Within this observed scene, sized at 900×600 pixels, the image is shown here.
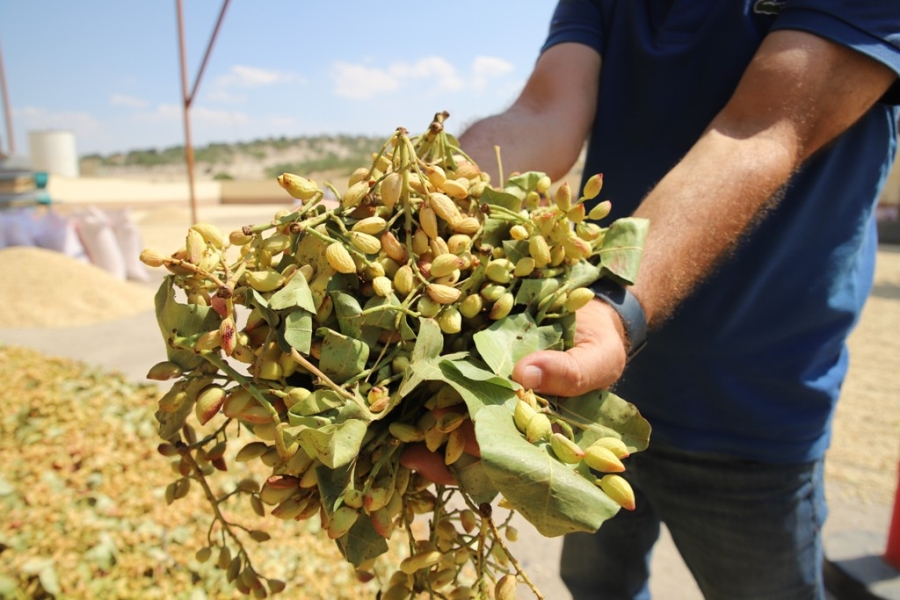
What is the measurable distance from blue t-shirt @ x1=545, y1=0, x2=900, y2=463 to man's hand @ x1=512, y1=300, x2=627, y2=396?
530mm

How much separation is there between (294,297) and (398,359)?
0.44 feet

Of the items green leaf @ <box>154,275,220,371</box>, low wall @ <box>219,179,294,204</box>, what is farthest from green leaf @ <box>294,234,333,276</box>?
low wall @ <box>219,179,294,204</box>

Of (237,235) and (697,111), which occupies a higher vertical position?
(697,111)

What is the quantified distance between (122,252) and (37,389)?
486cm

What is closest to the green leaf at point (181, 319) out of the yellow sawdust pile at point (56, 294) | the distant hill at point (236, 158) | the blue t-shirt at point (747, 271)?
the blue t-shirt at point (747, 271)

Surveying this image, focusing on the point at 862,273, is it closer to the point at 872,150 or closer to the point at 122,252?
the point at 872,150

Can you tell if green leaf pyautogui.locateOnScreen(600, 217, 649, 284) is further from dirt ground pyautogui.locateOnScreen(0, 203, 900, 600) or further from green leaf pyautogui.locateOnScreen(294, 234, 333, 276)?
dirt ground pyautogui.locateOnScreen(0, 203, 900, 600)

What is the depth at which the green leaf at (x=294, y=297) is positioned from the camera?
0.63 m

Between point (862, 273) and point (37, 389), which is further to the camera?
point (37, 389)

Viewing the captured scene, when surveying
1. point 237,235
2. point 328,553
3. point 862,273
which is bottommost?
point 328,553

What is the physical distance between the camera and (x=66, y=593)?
1.45 m

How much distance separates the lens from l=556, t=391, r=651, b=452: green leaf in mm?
709

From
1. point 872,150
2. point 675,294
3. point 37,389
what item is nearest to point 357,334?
point 675,294

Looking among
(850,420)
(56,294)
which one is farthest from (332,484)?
(56,294)
